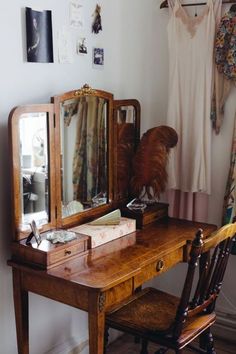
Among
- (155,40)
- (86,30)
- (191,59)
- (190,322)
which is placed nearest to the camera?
(190,322)

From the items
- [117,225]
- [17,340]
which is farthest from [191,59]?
[17,340]

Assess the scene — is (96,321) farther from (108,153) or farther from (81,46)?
(81,46)

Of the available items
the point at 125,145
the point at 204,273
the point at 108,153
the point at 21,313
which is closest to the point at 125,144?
the point at 125,145

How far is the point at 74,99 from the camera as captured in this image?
7.07 ft

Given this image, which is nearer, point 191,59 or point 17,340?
point 17,340

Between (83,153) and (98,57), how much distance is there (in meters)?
0.53

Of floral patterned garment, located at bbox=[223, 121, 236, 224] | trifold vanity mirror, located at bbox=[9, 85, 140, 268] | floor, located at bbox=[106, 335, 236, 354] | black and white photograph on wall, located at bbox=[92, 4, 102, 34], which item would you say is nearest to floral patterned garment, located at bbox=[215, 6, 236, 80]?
floral patterned garment, located at bbox=[223, 121, 236, 224]

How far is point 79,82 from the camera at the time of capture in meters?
2.34

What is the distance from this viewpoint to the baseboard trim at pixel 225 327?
2734 millimetres

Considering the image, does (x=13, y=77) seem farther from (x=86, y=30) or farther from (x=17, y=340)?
(x=17, y=340)

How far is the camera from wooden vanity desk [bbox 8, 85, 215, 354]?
5.91 ft

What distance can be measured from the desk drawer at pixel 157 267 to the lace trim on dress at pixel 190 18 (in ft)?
3.79

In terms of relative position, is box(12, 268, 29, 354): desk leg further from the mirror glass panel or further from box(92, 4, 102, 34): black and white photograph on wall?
box(92, 4, 102, 34): black and white photograph on wall

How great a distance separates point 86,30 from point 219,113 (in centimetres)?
82
